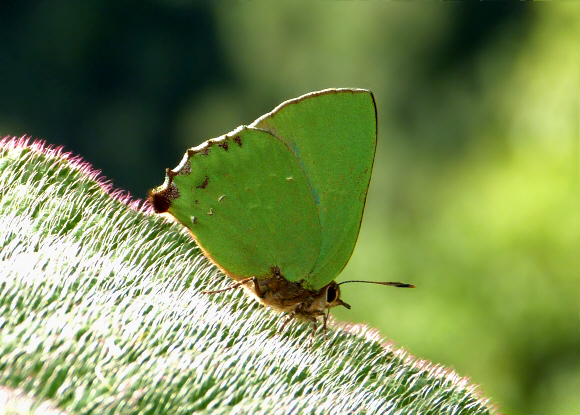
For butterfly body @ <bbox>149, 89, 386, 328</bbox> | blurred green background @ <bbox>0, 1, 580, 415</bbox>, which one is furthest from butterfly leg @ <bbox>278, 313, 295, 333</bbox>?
blurred green background @ <bbox>0, 1, 580, 415</bbox>

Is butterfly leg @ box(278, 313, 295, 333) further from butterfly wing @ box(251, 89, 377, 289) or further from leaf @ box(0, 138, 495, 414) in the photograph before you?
butterfly wing @ box(251, 89, 377, 289)

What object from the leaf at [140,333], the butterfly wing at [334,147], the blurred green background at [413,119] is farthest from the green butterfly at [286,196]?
the blurred green background at [413,119]

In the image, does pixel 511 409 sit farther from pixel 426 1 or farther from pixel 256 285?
pixel 426 1

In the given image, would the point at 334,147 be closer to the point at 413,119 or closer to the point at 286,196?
the point at 286,196

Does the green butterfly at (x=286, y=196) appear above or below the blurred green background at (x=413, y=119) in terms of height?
below

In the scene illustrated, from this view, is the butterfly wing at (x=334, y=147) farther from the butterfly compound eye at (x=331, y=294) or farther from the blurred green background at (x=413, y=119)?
the blurred green background at (x=413, y=119)

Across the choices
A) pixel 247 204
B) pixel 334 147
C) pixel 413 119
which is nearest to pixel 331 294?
pixel 247 204
